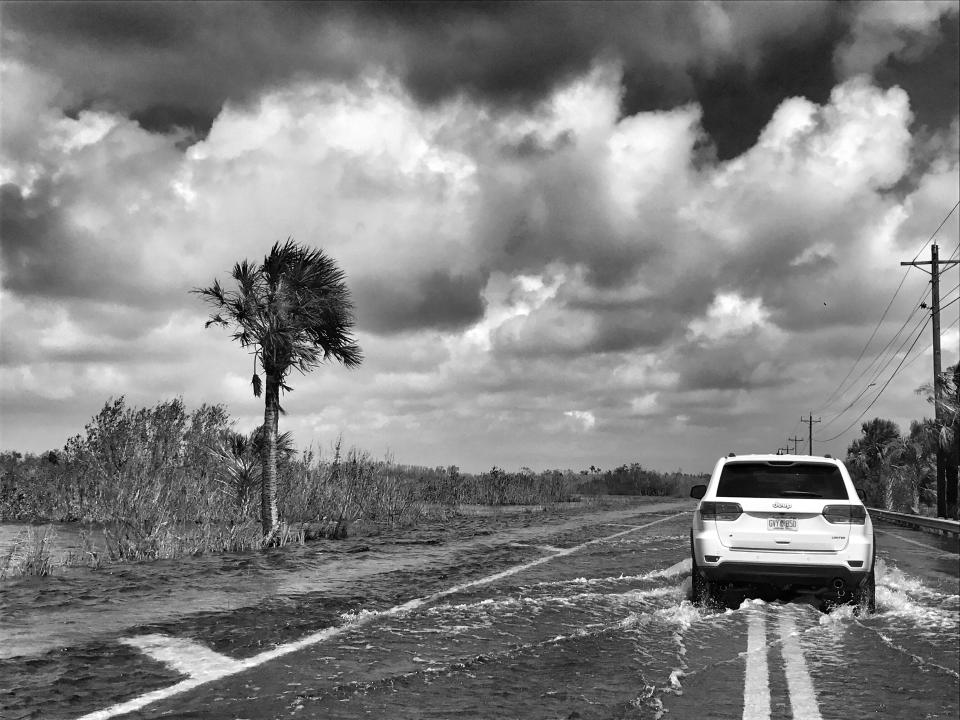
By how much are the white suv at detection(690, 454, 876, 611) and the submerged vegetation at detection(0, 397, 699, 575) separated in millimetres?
9100

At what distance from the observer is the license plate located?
970cm

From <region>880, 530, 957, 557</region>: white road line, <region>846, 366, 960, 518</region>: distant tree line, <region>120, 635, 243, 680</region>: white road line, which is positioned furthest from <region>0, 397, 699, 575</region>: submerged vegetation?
<region>846, 366, 960, 518</region>: distant tree line

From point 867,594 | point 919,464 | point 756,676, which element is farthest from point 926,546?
point 919,464

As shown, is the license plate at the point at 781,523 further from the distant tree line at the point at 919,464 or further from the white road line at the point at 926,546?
the distant tree line at the point at 919,464

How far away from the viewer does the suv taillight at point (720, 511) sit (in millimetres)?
9898

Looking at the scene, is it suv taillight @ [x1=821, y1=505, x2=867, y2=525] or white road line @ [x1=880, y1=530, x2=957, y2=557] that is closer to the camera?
suv taillight @ [x1=821, y1=505, x2=867, y2=525]

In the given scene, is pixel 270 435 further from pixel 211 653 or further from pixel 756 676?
pixel 756 676

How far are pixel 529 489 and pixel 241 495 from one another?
21.9 meters

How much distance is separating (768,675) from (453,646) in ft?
8.54

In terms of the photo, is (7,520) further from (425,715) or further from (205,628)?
(425,715)

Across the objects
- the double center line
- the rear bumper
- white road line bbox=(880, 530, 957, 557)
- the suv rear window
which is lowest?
white road line bbox=(880, 530, 957, 557)

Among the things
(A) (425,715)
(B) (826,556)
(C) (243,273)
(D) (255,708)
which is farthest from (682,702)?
(C) (243,273)

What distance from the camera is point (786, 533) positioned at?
9680mm

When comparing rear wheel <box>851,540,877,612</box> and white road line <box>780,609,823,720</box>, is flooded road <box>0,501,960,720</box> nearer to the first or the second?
white road line <box>780,609,823,720</box>
